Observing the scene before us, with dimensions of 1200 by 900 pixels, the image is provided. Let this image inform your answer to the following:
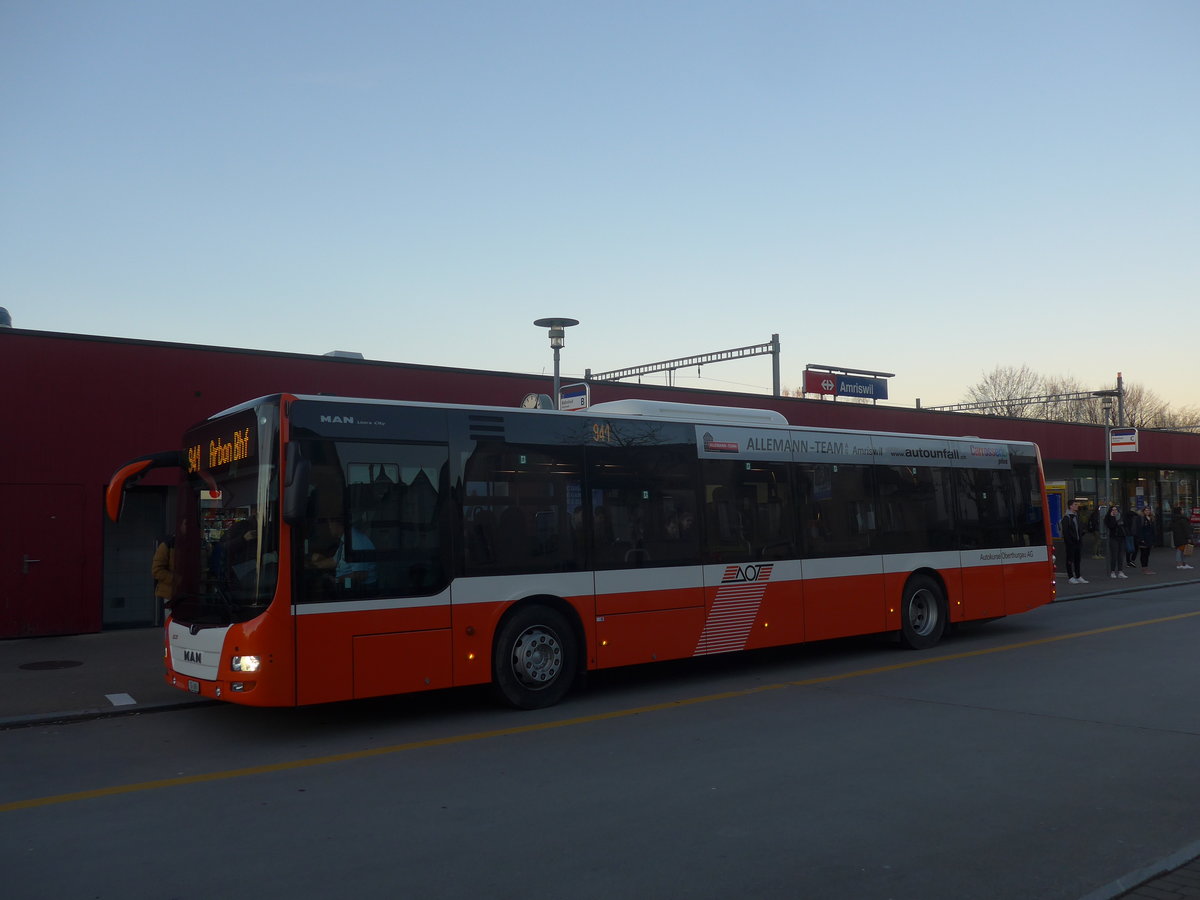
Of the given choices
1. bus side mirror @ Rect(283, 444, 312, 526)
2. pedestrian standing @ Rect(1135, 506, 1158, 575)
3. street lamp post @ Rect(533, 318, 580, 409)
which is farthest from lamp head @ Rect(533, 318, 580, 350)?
pedestrian standing @ Rect(1135, 506, 1158, 575)

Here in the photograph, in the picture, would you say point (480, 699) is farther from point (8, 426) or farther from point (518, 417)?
point (8, 426)

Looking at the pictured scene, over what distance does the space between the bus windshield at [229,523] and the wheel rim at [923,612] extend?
29.0 ft

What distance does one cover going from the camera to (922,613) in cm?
1398

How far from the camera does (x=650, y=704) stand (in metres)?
10.1

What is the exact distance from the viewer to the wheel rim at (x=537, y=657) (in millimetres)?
9703

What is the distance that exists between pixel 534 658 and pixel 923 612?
6588mm

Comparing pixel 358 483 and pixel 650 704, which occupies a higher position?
pixel 358 483

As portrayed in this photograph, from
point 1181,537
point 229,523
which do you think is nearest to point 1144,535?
point 1181,537

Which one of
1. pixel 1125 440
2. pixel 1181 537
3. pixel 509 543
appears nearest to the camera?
pixel 509 543

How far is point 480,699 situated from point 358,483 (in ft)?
9.97

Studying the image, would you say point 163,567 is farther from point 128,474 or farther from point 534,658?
point 534,658

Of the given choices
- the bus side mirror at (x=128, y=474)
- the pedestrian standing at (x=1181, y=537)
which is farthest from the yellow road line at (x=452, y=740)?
the pedestrian standing at (x=1181, y=537)

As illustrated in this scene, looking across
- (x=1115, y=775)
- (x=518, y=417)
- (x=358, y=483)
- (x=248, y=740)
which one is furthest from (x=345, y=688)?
(x=1115, y=775)

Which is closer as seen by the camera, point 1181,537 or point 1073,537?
point 1073,537
